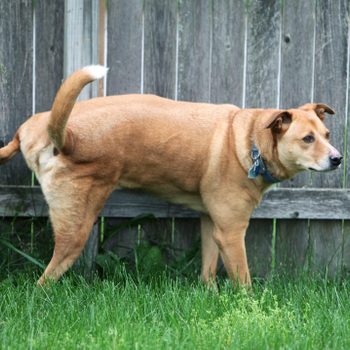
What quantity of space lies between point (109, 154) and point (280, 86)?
1.56m

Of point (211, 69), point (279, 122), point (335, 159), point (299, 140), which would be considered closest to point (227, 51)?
point (211, 69)

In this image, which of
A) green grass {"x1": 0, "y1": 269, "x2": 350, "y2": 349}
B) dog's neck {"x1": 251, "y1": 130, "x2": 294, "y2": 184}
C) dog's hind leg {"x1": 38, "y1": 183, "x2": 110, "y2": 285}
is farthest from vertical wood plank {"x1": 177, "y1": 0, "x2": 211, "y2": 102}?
green grass {"x1": 0, "y1": 269, "x2": 350, "y2": 349}

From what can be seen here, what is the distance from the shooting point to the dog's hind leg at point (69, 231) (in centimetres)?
498

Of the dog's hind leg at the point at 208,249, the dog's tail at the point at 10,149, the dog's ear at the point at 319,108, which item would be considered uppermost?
the dog's ear at the point at 319,108

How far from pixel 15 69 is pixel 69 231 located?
4.51ft

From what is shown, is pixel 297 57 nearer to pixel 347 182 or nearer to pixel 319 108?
pixel 319 108

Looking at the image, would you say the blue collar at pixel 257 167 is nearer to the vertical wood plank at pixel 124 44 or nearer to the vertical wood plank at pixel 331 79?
the vertical wood plank at pixel 331 79

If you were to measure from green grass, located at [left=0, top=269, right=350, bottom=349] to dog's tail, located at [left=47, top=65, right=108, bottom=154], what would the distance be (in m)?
0.92

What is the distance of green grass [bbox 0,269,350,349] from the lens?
147 inches

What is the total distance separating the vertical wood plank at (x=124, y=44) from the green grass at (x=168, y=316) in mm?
1439

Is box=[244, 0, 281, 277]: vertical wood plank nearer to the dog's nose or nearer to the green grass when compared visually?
the dog's nose

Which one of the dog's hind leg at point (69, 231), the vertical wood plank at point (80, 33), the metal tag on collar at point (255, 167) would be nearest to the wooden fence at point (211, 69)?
the vertical wood plank at point (80, 33)

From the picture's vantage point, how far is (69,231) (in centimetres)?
500

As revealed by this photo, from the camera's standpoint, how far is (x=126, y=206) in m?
5.78
